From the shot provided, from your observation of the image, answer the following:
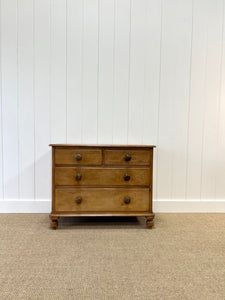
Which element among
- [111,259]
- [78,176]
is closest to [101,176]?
[78,176]

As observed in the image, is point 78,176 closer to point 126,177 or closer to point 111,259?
point 126,177

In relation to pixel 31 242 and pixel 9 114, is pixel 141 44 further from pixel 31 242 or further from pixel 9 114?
pixel 31 242

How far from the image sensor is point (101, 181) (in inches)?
90.2

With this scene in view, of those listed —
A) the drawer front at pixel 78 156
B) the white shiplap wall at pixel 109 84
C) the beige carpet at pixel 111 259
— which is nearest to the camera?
the beige carpet at pixel 111 259

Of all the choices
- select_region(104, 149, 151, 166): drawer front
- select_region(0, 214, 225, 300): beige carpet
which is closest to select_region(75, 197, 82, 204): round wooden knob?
select_region(0, 214, 225, 300): beige carpet

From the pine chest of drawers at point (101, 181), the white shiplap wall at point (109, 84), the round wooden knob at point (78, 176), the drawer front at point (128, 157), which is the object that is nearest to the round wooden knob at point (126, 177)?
the pine chest of drawers at point (101, 181)

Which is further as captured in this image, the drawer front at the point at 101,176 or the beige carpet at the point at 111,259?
the drawer front at the point at 101,176

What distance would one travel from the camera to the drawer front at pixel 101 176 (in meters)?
2.26

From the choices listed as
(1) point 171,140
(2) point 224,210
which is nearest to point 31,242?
(1) point 171,140

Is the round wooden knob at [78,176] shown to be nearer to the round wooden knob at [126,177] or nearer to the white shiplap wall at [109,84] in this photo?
the round wooden knob at [126,177]

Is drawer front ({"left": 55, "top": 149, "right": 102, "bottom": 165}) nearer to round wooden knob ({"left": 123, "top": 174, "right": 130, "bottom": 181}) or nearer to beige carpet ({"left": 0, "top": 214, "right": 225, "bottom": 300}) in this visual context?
round wooden knob ({"left": 123, "top": 174, "right": 130, "bottom": 181})

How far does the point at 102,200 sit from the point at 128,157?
470mm

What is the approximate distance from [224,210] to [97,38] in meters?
2.43

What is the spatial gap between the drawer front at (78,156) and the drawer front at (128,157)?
93 mm
